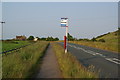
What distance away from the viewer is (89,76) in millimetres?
6039

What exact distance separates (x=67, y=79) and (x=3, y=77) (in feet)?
8.00

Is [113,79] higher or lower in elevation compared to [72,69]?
lower

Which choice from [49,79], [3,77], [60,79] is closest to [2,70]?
[3,77]

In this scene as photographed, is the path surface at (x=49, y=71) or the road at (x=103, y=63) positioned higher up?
the path surface at (x=49, y=71)

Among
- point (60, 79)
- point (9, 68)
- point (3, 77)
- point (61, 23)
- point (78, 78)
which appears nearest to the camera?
point (78, 78)

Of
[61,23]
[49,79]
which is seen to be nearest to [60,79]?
[49,79]

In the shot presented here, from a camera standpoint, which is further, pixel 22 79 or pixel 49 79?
pixel 49 79

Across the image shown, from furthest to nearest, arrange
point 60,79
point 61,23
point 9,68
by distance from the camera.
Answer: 1. point 61,23
2. point 9,68
3. point 60,79

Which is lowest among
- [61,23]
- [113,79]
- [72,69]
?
[113,79]

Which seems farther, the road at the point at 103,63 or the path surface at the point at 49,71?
the road at the point at 103,63

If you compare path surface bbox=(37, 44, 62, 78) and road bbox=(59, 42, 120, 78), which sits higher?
path surface bbox=(37, 44, 62, 78)

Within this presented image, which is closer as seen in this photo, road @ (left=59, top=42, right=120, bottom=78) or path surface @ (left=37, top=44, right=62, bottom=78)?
path surface @ (left=37, top=44, right=62, bottom=78)

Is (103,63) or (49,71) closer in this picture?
(49,71)

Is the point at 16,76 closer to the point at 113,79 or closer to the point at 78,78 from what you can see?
the point at 78,78
